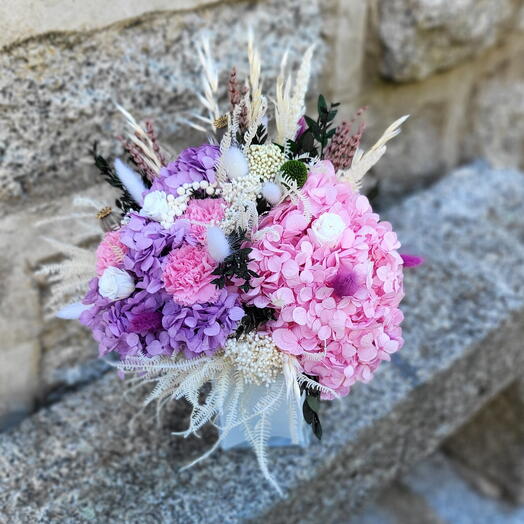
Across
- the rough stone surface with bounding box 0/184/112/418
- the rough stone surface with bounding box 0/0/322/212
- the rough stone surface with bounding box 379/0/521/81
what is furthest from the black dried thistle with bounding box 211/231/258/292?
the rough stone surface with bounding box 379/0/521/81

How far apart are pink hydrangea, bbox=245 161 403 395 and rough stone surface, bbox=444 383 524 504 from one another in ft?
3.46

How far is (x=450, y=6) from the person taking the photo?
1.52m

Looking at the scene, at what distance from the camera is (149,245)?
0.83 metres

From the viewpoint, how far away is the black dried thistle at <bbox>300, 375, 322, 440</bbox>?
878mm

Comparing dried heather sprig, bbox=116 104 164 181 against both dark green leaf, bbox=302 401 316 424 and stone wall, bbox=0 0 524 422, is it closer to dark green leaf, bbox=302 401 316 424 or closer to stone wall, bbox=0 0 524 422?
stone wall, bbox=0 0 524 422

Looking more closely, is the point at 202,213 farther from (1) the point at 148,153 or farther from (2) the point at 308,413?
(2) the point at 308,413

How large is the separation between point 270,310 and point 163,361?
0.59 feet

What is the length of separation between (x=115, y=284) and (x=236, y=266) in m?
0.18

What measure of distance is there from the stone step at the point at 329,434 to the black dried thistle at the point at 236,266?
0.47m

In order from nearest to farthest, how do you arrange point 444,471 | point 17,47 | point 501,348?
point 17,47
point 501,348
point 444,471

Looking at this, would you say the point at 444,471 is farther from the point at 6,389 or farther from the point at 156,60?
the point at 156,60

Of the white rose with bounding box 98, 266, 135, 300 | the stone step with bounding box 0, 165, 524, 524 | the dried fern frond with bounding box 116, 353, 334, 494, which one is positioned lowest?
the stone step with bounding box 0, 165, 524, 524

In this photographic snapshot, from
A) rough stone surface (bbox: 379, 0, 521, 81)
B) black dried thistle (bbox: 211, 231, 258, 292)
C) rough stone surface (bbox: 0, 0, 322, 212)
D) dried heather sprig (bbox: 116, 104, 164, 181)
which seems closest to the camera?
black dried thistle (bbox: 211, 231, 258, 292)

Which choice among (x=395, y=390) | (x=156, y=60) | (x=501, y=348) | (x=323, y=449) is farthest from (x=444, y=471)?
(x=156, y=60)
